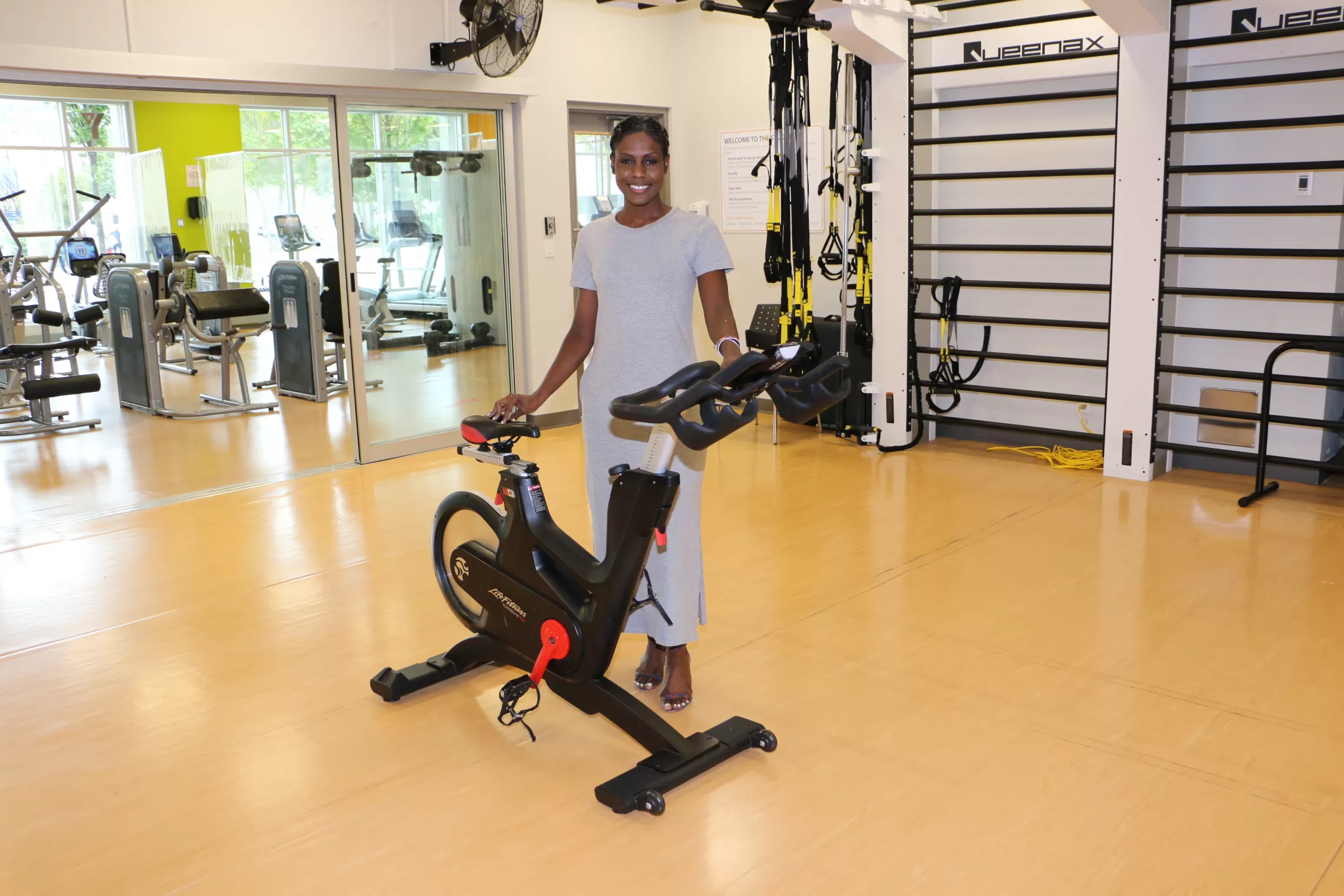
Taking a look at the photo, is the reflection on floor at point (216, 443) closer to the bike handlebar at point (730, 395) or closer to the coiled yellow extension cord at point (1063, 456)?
the coiled yellow extension cord at point (1063, 456)

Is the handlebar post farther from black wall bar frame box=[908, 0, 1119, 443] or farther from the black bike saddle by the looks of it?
black wall bar frame box=[908, 0, 1119, 443]

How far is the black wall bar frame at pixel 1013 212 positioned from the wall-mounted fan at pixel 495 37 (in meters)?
2.10

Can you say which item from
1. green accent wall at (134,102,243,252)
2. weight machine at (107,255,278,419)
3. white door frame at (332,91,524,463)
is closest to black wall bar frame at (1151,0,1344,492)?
white door frame at (332,91,524,463)

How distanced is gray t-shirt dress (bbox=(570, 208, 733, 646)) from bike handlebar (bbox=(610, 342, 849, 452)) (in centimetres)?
42

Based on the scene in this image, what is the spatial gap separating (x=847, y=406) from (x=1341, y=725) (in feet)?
13.3

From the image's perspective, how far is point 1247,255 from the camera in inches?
201

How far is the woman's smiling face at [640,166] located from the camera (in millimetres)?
2760

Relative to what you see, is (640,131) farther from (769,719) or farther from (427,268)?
(427,268)

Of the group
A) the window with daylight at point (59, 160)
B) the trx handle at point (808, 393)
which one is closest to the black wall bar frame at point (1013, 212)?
the trx handle at point (808, 393)

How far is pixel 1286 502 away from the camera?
507 cm

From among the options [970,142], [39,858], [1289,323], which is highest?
[970,142]

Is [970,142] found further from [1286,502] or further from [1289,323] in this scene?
[1286,502]

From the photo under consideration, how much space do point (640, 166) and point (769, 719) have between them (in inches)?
59.0

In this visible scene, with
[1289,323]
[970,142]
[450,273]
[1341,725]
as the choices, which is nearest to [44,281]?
[450,273]
